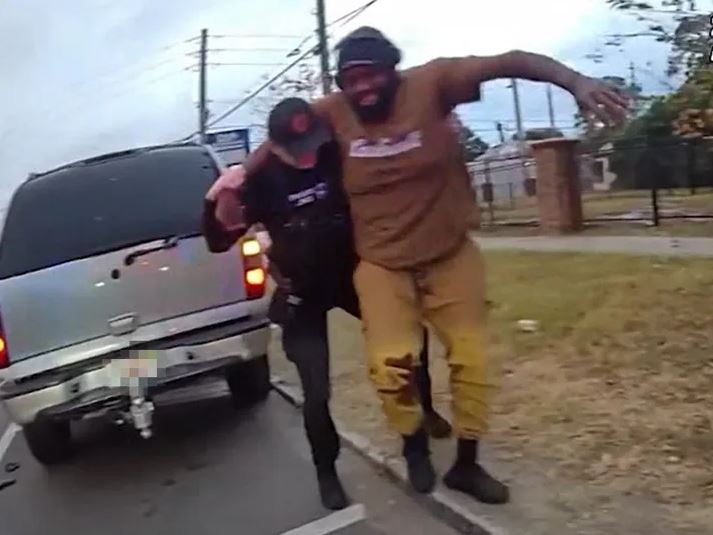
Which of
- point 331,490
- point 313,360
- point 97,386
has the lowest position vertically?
point 331,490

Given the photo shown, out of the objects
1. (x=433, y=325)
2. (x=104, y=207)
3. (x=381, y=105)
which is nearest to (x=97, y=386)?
(x=104, y=207)

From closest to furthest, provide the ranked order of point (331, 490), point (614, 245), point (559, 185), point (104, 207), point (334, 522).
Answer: point (334, 522), point (331, 490), point (104, 207), point (614, 245), point (559, 185)

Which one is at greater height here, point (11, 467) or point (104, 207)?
point (104, 207)

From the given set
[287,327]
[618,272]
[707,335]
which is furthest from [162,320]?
[618,272]

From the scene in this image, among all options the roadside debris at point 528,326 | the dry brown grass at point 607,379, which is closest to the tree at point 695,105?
the dry brown grass at point 607,379

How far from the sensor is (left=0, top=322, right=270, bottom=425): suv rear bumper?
6383 millimetres

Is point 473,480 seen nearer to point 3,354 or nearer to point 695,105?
point 3,354

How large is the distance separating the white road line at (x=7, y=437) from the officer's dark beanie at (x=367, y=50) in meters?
4.33

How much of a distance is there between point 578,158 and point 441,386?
39.1 ft

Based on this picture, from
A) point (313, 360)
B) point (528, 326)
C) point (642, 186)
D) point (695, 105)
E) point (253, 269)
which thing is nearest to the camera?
point (313, 360)

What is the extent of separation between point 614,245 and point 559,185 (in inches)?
149

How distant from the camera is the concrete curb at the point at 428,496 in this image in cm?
479

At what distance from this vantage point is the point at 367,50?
475 cm

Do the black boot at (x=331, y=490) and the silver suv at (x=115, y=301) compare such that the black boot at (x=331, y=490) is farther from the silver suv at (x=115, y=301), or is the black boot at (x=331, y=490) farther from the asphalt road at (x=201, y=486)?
the silver suv at (x=115, y=301)
